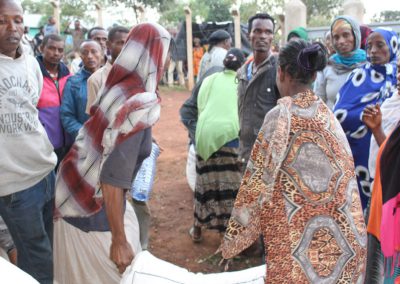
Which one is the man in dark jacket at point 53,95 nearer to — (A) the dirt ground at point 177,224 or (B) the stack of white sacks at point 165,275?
(A) the dirt ground at point 177,224

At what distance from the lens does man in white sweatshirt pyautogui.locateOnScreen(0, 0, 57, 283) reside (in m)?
2.27

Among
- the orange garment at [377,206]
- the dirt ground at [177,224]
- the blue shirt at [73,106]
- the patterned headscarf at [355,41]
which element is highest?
the patterned headscarf at [355,41]

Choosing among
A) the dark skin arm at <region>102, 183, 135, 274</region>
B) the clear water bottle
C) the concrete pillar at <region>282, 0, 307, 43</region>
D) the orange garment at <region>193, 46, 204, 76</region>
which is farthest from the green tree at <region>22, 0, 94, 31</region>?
the dark skin arm at <region>102, 183, 135, 274</region>

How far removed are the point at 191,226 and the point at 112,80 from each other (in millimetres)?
3263

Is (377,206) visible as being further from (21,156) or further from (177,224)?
(177,224)

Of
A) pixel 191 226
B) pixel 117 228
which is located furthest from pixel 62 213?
pixel 191 226

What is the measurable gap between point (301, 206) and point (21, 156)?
4.60 feet

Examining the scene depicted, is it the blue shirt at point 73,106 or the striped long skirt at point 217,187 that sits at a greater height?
the blue shirt at point 73,106

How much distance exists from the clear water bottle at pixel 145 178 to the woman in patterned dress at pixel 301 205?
1207 millimetres

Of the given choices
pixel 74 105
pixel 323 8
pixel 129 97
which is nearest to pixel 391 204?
pixel 129 97

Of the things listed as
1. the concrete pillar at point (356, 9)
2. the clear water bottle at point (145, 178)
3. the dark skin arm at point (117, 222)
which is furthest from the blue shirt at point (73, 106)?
the concrete pillar at point (356, 9)

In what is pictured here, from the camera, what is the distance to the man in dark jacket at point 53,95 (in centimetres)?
375

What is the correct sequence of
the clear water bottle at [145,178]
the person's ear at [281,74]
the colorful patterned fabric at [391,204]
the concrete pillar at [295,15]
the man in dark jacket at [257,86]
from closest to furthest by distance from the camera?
the person's ear at [281,74], the colorful patterned fabric at [391,204], the clear water bottle at [145,178], the man in dark jacket at [257,86], the concrete pillar at [295,15]

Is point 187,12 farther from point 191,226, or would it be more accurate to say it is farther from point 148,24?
point 148,24
